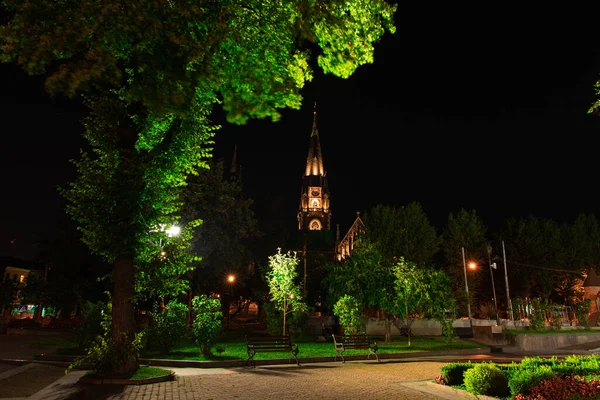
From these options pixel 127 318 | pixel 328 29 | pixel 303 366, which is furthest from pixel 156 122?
pixel 303 366

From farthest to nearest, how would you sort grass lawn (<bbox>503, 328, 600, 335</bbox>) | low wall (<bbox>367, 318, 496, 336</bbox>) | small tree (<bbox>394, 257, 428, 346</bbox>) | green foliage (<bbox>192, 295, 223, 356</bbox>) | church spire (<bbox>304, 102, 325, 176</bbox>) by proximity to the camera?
church spire (<bbox>304, 102, 325, 176</bbox>) < low wall (<bbox>367, 318, 496, 336</bbox>) < grass lawn (<bbox>503, 328, 600, 335</bbox>) < small tree (<bbox>394, 257, 428, 346</bbox>) < green foliage (<bbox>192, 295, 223, 356</bbox>)

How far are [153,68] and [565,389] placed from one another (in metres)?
9.54

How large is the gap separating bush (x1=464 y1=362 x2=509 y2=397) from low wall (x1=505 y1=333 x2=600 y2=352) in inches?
668

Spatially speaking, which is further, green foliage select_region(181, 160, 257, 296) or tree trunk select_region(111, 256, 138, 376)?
green foliage select_region(181, 160, 257, 296)

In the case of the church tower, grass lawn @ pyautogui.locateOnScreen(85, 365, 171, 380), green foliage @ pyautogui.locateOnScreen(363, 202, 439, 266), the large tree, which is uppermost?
the church tower

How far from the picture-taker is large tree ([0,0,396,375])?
630 cm

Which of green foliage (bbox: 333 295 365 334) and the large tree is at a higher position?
the large tree

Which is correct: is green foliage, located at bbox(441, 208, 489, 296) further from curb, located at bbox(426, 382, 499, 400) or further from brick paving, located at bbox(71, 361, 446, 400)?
curb, located at bbox(426, 382, 499, 400)

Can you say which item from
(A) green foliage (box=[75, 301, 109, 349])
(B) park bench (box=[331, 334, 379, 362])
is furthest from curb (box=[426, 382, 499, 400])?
(A) green foliage (box=[75, 301, 109, 349])

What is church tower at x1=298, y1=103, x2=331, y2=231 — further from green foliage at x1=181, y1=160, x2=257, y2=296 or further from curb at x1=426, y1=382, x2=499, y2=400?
curb at x1=426, y1=382, x2=499, y2=400

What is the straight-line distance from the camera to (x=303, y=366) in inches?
597

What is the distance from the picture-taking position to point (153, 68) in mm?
6949

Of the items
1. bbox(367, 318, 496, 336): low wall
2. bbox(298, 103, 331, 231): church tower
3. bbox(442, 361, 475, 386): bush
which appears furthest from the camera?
bbox(298, 103, 331, 231): church tower

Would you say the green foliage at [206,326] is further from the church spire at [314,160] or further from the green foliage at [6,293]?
the church spire at [314,160]
